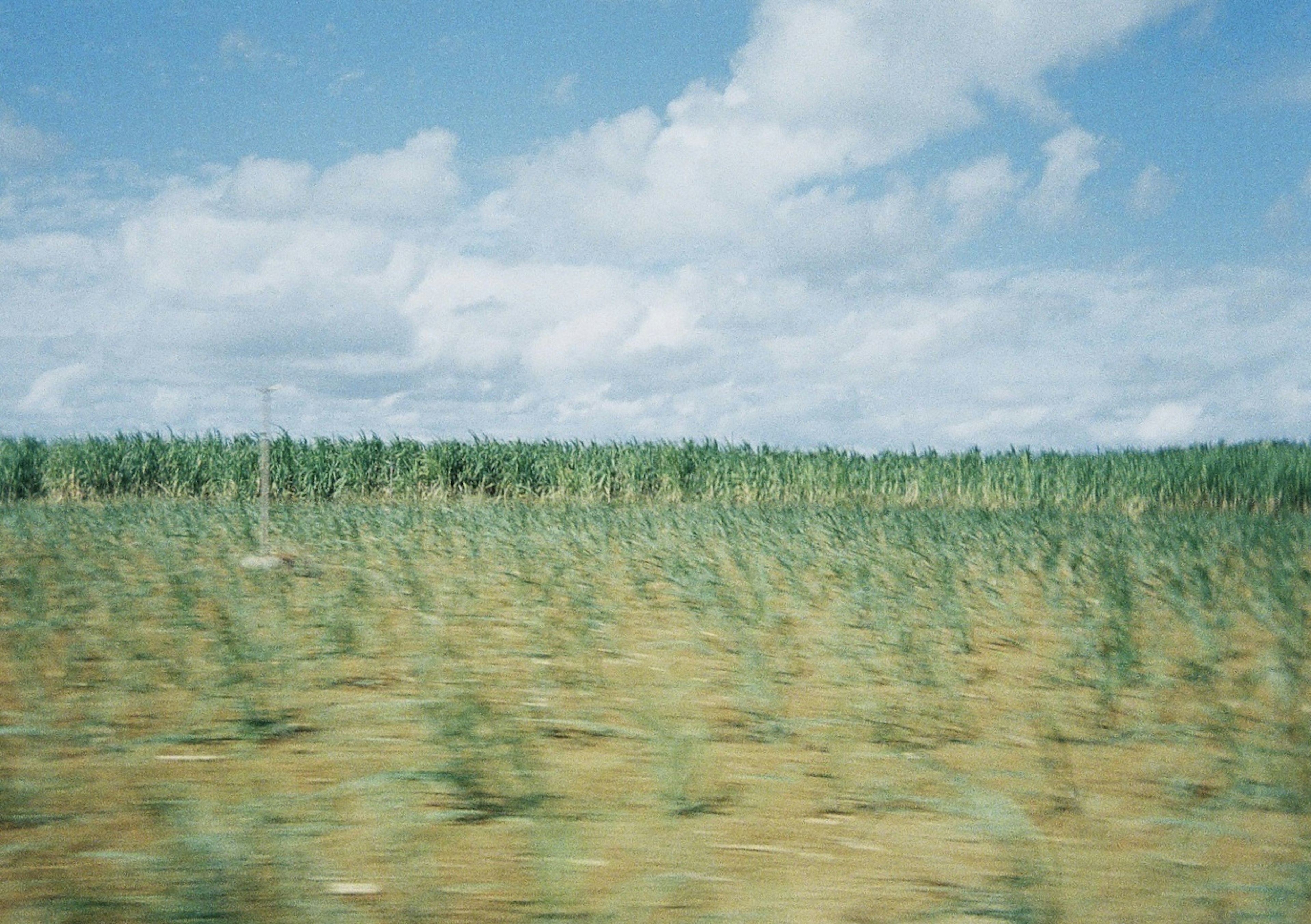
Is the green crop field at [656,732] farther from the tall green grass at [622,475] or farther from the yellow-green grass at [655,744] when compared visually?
the tall green grass at [622,475]

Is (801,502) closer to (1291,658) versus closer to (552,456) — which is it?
(552,456)

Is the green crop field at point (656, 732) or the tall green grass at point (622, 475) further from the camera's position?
the tall green grass at point (622, 475)

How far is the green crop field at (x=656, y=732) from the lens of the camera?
A: 2.30m

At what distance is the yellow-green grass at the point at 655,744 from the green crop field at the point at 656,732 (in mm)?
16

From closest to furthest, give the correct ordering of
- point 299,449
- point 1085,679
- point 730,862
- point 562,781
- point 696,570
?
point 730,862 → point 562,781 → point 1085,679 → point 696,570 → point 299,449

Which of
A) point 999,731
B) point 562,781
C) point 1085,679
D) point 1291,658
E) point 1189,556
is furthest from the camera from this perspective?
point 1189,556

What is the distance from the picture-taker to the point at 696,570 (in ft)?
22.8

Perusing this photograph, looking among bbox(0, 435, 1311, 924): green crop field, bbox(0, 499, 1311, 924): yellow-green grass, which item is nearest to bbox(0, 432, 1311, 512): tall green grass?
bbox(0, 435, 1311, 924): green crop field

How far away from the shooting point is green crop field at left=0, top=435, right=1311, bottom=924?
7.54 ft

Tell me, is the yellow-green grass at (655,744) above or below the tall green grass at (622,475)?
below

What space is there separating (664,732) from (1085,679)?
2.32 metres

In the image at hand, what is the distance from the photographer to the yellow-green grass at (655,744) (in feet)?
7.50

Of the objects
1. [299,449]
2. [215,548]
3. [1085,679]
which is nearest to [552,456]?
[299,449]

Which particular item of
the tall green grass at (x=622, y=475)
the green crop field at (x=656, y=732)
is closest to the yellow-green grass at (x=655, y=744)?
the green crop field at (x=656, y=732)
